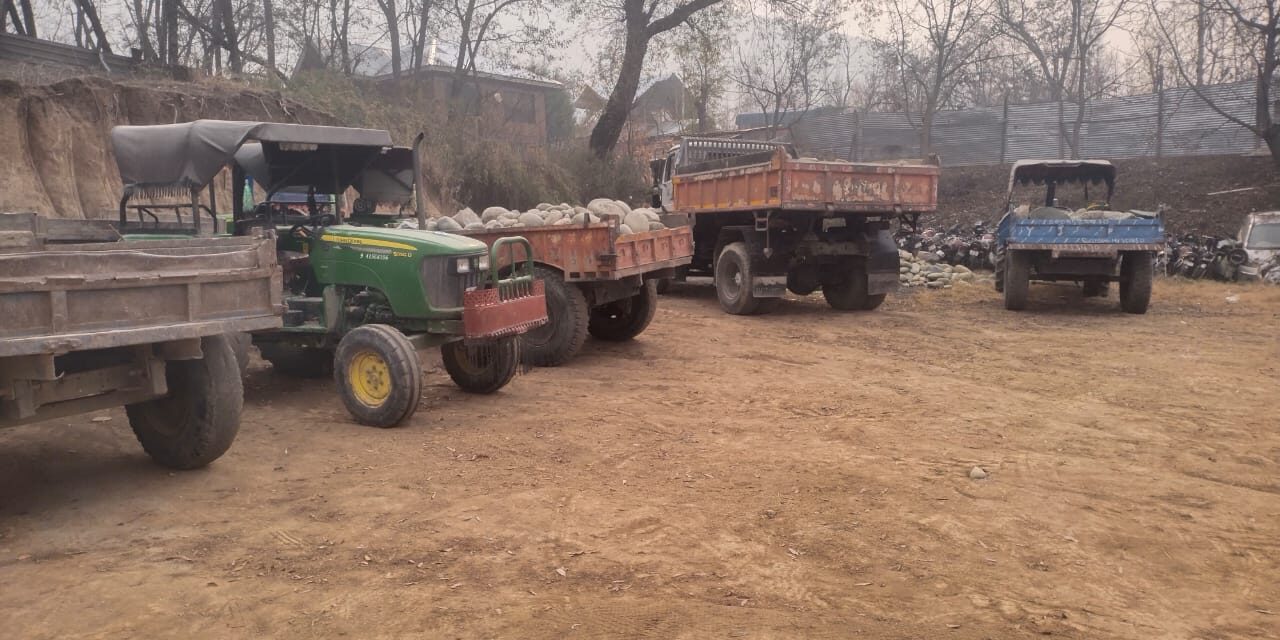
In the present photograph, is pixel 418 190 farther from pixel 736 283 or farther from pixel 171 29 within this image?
pixel 171 29

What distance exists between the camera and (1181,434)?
6.45 m

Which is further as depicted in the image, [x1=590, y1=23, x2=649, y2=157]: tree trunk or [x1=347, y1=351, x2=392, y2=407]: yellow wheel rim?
[x1=590, y1=23, x2=649, y2=157]: tree trunk

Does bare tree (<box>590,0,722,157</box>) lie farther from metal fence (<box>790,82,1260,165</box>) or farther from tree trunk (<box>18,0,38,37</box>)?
tree trunk (<box>18,0,38,37</box>)

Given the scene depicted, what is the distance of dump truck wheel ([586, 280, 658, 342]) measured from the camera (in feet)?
34.2

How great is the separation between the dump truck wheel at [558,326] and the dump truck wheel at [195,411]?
4.12m

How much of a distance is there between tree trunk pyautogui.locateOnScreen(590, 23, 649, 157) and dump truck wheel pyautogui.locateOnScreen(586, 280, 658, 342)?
47.2 ft

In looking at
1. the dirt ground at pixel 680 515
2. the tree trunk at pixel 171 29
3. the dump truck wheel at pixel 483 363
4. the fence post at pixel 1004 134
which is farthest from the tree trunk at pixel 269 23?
the fence post at pixel 1004 134

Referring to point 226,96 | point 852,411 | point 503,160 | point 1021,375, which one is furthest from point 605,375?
point 503,160

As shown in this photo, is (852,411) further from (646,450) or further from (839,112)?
(839,112)

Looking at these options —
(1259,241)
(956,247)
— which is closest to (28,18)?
(956,247)

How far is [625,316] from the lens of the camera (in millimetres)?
10477

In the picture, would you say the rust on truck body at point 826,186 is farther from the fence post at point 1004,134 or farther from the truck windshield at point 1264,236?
the fence post at point 1004,134

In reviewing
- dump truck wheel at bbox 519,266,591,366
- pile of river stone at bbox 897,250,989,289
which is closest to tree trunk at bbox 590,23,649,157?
pile of river stone at bbox 897,250,989,289

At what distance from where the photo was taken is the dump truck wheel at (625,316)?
10422 mm
